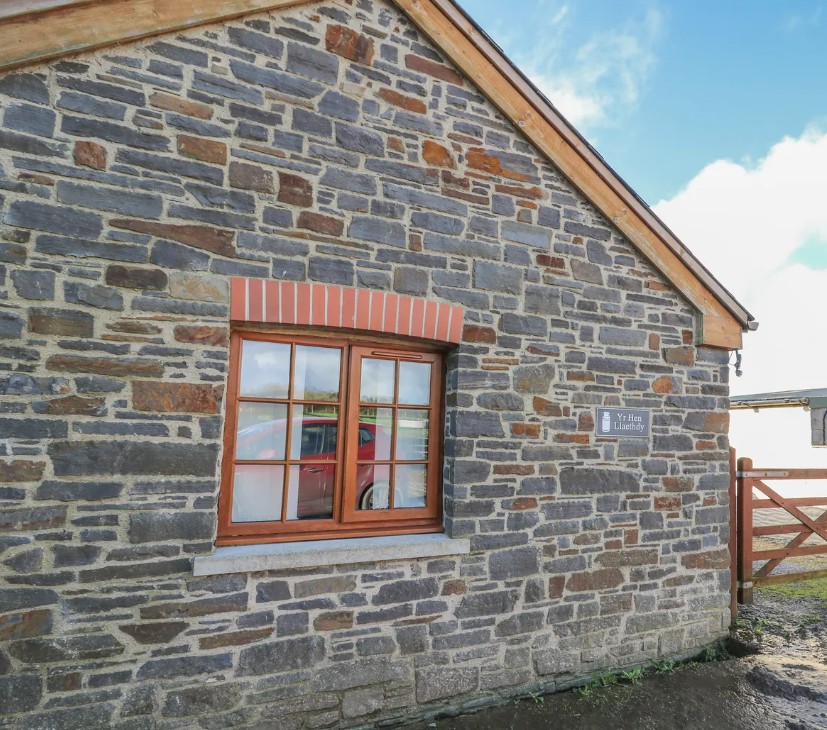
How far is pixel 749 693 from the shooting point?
4211 mm

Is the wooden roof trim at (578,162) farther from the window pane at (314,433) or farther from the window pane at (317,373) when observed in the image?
the window pane at (314,433)

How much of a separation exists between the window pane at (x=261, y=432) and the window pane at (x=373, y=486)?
2.07ft

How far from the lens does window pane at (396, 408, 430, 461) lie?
13.1ft

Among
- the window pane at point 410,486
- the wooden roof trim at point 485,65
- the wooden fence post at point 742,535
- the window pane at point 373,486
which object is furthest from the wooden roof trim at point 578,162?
the window pane at point 373,486

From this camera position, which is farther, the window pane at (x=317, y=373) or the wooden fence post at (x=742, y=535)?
the wooden fence post at (x=742, y=535)

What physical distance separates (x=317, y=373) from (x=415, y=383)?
80 cm

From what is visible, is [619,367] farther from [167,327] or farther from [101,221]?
[101,221]

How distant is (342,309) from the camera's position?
356 cm

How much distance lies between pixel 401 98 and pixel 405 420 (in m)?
2.53

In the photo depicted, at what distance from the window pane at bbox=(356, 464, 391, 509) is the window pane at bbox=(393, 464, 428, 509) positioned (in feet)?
0.27

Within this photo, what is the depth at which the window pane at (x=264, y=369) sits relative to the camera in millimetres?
3551

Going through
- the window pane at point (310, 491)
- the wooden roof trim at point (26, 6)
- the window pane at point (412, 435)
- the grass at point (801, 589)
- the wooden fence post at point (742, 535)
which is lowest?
the grass at point (801, 589)

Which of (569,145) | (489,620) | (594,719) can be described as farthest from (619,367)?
(594,719)

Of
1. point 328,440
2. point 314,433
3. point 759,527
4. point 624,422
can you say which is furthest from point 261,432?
point 759,527
